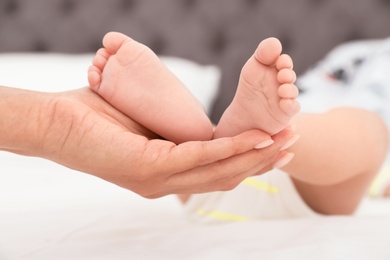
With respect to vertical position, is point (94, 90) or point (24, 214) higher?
point (94, 90)

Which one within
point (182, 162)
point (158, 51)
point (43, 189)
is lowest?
point (43, 189)

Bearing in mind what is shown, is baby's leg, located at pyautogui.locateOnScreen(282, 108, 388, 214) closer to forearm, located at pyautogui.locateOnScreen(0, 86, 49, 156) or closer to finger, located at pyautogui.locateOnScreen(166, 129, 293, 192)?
finger, located at pyautogui.locateOnScreen(166, 129, 293, 192)

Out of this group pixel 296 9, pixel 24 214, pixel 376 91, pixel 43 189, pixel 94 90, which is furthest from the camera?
pixel 296 9

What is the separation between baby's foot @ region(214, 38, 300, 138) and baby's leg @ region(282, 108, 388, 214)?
0.08 metres

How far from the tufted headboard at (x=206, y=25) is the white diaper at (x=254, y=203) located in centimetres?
57

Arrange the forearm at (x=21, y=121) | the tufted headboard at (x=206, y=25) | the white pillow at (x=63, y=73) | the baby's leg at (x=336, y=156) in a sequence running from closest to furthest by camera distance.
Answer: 1. the forearm at (x=21, y=121)
2. the baby's leg at (x=336, y=156)
3. the white pillow at (x=63, y=73)
4. the tufted headboard at (x=206, y=25)

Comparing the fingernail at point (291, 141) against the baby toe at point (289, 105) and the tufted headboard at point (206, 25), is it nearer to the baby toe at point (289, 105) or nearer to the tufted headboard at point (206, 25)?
the baby toe at point (289, 105)

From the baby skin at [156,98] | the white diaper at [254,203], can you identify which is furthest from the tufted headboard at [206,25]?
the baby skin at [156,98]

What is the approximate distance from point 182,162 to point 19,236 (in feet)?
0.79

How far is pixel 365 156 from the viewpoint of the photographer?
2.19 ft

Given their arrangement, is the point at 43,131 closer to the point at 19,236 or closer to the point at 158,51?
the point at 19,236

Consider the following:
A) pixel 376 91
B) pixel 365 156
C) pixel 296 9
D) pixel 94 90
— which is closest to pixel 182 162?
pixel 94 90

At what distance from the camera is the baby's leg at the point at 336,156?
0.59 m

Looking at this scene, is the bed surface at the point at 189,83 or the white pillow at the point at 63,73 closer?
the bed surface at the point at 189,83
